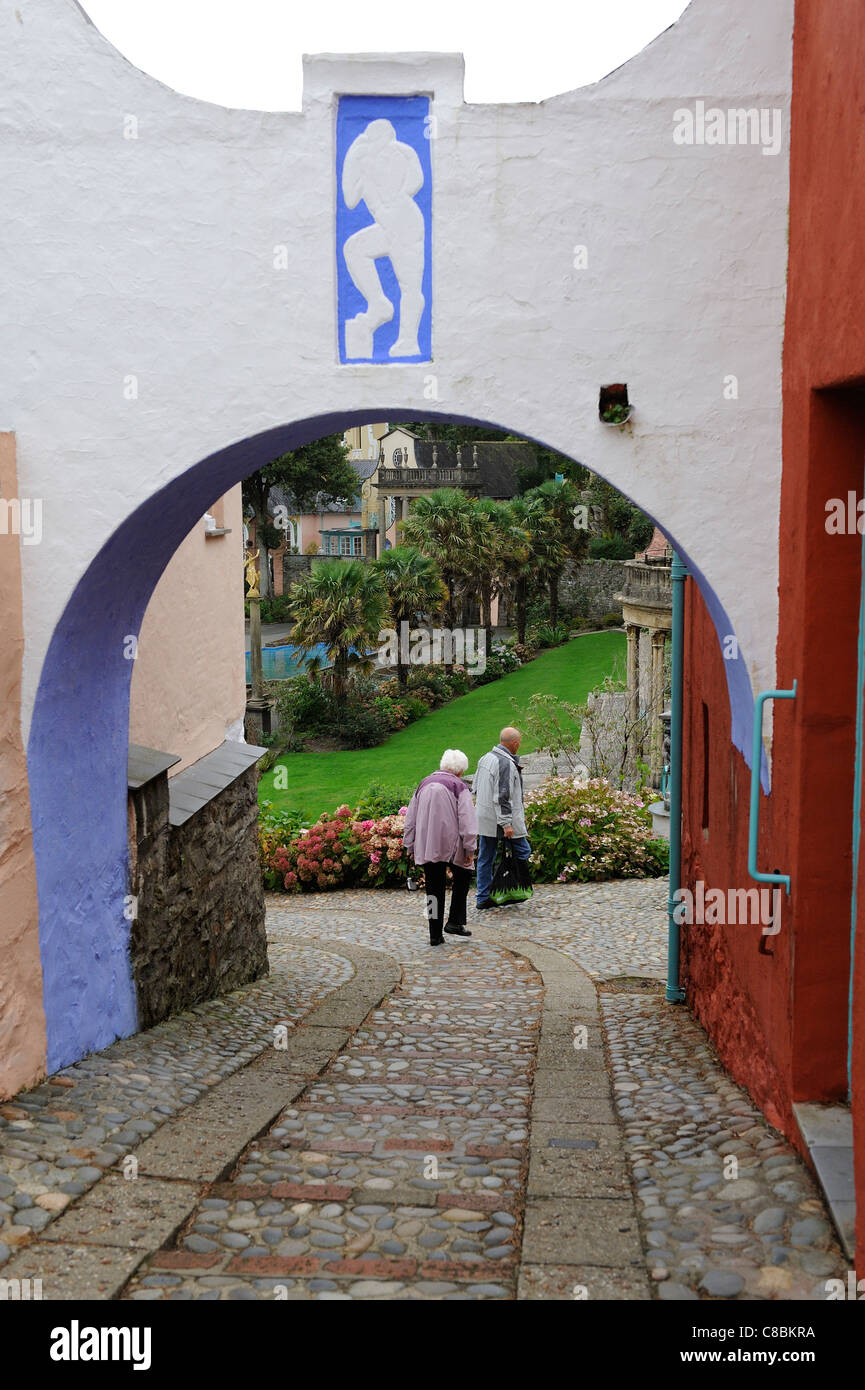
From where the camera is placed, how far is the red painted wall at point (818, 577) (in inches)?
150

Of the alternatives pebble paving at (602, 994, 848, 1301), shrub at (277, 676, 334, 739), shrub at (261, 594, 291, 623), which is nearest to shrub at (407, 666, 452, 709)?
shrub at (277, 676, 334, 739)

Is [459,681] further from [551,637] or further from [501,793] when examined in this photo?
[501,793]

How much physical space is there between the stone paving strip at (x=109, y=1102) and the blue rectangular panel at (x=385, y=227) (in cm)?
314

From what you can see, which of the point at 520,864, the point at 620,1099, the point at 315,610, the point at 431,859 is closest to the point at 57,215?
the point at 620,1099

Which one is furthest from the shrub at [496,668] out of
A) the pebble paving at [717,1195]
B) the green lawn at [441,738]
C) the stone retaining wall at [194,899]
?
the pebble paving at [717,1195]

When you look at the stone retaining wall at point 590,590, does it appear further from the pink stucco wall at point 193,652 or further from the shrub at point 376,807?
the pink stucco wall at point 193,652

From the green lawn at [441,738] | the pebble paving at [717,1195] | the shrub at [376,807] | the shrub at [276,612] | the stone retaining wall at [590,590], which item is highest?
the stone retaining wall at [590,590]

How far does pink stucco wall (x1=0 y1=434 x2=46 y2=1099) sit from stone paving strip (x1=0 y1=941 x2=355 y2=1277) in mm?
199

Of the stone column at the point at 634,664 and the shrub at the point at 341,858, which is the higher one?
the stone column at the point at 634,664

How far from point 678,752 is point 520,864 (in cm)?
372

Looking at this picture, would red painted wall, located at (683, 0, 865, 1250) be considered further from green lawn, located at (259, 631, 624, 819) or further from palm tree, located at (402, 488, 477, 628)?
palm tree, located at (402, 488, 477, 628)

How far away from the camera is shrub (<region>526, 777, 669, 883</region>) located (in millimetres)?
12695
